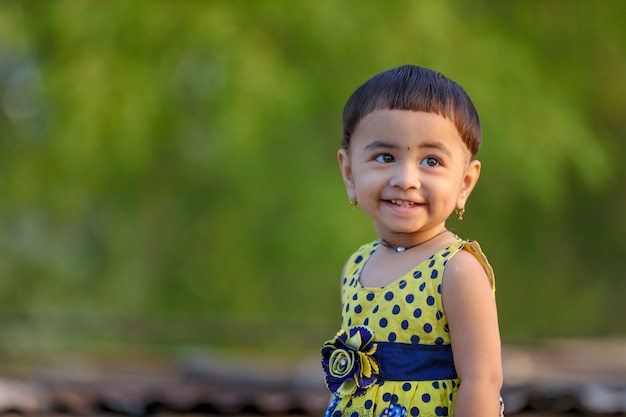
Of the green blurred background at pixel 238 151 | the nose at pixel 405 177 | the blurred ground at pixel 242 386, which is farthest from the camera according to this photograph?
the green blurred background at pixel 238 151

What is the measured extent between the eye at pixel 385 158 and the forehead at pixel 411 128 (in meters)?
0.04

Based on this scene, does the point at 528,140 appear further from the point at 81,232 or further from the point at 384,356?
the point at 384,356

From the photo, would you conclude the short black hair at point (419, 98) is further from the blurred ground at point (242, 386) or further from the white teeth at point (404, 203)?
the blurred ground at point (242, 386)

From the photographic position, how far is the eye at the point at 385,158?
2.16m

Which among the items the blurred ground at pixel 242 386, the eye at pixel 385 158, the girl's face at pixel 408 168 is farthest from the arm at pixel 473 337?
the blurred ground at pixel 242 386

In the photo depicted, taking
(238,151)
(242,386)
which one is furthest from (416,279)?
(238,151)

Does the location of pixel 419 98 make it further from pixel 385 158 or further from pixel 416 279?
pixel 416 279

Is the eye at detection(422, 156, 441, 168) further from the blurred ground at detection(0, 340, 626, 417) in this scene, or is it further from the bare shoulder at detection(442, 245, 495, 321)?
the blurred ground at detection(0, 340, 626, 417)

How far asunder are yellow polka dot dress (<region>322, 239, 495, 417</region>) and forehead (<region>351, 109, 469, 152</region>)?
0.22 m

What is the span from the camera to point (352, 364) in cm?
213

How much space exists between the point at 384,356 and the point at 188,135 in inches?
390

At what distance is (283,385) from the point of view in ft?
19.9

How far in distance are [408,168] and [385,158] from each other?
6 centimetres

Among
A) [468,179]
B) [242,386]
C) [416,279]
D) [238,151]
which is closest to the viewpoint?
[416,279]
